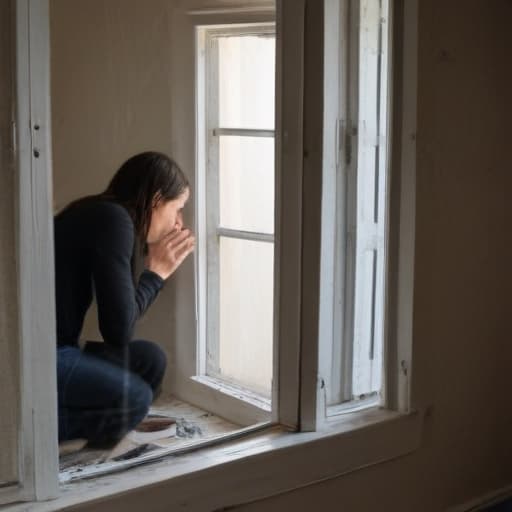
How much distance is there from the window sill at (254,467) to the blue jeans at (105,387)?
9cm

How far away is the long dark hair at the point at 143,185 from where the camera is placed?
1538 millimetres

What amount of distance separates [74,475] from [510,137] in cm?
130

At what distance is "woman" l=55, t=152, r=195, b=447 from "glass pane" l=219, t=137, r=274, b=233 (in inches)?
4.2

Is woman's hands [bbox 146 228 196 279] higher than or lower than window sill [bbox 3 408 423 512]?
higher

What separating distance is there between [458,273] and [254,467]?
70cm

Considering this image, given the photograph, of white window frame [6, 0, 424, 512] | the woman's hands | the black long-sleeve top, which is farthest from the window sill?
the woman's hands

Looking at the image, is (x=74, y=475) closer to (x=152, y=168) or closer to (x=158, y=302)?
(x=158, y=302)

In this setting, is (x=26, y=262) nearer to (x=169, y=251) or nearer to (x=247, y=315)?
(x=169, y=251)

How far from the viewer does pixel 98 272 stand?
151cm

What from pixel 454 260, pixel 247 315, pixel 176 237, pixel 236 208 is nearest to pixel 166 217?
pixel 176 237

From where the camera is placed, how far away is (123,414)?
1577mm

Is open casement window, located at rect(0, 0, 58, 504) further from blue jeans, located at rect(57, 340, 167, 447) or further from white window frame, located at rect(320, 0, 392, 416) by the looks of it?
white window frame, located at rect(320, 0, 392, 416)

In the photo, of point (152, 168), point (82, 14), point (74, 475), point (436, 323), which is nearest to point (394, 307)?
point (436, 323)

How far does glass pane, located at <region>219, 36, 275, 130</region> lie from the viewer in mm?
Result: 1704
